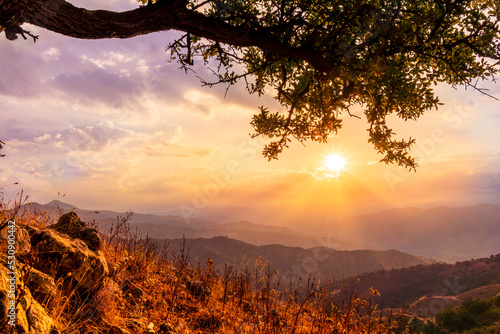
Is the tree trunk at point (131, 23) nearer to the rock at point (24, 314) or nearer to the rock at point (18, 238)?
the rock at point (18, 238)

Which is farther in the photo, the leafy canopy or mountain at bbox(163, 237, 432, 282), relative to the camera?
mountain at bbox(163, 237, 432, 282)

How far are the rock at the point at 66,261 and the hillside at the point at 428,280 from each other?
4898 centimetres

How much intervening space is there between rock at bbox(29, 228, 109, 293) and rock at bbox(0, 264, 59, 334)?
45.0 inches

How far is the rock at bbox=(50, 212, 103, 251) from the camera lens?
4.71 m

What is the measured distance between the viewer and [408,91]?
4559mm

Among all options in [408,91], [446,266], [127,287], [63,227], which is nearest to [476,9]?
[408,91]

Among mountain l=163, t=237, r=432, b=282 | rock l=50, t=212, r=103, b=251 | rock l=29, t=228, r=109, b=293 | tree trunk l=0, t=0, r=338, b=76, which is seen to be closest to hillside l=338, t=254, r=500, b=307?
mountain l=163, t=237, r=432, b=282

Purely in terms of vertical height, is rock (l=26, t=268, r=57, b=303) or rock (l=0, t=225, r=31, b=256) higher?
rock (l=0, t=225, r=31, b=256)

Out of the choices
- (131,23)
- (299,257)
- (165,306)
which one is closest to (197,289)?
(165,306)

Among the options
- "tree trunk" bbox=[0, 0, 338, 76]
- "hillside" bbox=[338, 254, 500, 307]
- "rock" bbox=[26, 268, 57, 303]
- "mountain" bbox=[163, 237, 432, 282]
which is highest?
"tree trunk" bbox=[0, 0, 338, 76]

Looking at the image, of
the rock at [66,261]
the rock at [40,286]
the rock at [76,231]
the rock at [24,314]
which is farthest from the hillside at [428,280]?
the rock at [24,314]

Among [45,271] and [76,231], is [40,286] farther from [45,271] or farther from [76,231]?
[76,231]

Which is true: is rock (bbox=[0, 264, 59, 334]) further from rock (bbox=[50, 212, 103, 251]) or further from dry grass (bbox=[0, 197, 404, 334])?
rock (bbox=[50, 212, 103, 251])

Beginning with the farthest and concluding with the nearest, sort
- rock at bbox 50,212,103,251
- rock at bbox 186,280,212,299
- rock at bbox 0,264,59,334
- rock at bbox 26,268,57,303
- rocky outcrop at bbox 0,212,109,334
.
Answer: rock at bbox 186,280,212,299 → rock at bbox 50,212,103,251 → rock at bbox 26,268,57,303 → rocky outcrop at bbox 0,212,109,334 → rock at bbox 0,264,59,334
